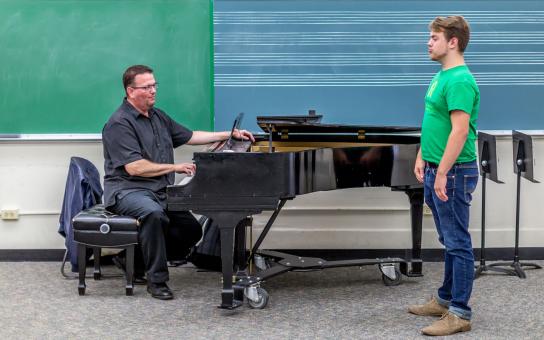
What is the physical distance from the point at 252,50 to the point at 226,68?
0.20 m

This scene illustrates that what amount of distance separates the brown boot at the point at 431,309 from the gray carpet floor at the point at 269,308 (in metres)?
0.04

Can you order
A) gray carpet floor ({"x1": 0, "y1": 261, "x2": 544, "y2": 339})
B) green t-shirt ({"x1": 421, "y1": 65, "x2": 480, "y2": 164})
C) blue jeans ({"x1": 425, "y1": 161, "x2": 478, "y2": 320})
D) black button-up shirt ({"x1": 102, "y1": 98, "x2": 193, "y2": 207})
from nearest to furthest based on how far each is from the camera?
green t-shirt ({"x1": 421, "y1": 65, "x2": 480, "y2": 164}) < blue jeans ({"x1": 425, "y1": 161, "x2": 478, "y2": 320}) < gray carpet floor ({"x1": 0, "y1": 261, "x2": 544, "y2": 339}) < black button-up shirt ({"x1": 102, "y1": 98, "x2": 193, "y2": 207})

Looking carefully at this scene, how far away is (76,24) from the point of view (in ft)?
17.5

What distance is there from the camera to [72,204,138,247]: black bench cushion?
468 centimetres

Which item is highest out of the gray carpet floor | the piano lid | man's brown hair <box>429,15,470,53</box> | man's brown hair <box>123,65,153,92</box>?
man's brown hair <box>429,15,470,53</box>

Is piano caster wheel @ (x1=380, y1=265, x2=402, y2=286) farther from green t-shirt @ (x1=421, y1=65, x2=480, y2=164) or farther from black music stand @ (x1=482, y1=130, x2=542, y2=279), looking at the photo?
green t-shirt @ (x1=421, y1=65, x2=480, y2=164)

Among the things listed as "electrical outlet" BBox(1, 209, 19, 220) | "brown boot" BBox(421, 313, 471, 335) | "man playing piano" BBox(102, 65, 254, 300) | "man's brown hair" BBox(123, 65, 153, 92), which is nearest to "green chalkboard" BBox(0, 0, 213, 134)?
"man playing piano" BBox(102, 65, 254, 300)

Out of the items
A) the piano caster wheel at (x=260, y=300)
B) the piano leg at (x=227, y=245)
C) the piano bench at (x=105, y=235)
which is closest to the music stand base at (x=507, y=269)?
the piano caster wheel at (x=260, y=300)

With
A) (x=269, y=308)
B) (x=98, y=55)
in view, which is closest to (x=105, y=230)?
(x=269, y=308)

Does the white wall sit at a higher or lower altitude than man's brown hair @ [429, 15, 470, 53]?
lower

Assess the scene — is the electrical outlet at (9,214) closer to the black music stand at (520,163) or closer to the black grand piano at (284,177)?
the black grand piano at (284,177)

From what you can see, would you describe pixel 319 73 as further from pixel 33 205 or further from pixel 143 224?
pixel 33 205

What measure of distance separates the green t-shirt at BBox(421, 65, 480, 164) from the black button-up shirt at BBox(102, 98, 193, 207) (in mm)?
1652

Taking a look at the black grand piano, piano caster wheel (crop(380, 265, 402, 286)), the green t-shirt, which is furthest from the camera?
piano caster wheel (crop(380, 265, 402, 286))
